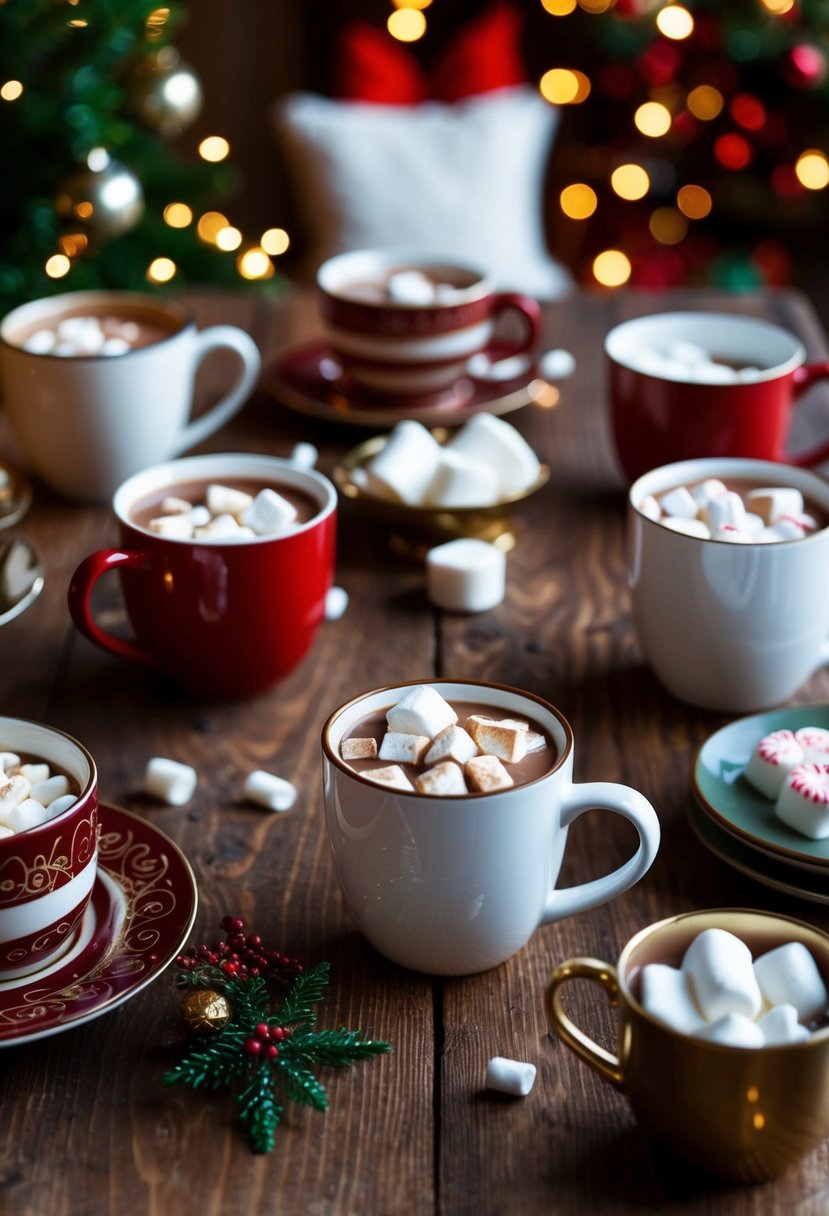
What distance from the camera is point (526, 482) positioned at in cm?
143

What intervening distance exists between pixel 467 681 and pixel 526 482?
1.78 ft

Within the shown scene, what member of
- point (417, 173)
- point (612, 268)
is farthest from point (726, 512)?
point (612, 268)

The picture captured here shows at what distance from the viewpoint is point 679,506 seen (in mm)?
1178

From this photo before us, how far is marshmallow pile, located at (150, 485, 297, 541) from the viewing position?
1.15 metres

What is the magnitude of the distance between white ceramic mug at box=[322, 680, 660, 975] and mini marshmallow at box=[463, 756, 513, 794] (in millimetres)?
18

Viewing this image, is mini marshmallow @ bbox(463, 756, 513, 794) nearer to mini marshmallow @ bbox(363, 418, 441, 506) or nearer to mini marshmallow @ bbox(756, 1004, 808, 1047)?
mini marshmallow @ bbox(756, 1004, 808, 1047)

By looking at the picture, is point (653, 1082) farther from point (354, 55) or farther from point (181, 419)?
point (354, 55)

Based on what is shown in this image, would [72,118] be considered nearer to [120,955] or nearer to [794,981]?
[120,955]

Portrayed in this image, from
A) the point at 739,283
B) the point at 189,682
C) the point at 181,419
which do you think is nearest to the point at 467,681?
the point at 189,682

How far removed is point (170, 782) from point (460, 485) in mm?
475

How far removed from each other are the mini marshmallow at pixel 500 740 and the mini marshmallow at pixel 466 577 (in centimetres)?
47

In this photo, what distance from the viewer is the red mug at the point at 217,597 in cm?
112

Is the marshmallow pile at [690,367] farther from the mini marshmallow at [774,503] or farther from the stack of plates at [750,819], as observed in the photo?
the stack of plates at [750,819]

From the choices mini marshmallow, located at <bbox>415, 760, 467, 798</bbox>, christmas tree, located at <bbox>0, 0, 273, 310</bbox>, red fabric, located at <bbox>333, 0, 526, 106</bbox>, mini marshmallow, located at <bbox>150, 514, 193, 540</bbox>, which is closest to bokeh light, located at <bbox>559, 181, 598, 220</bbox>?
red fabric, located at <bbox>333, 0, 526, 106</bbox>
